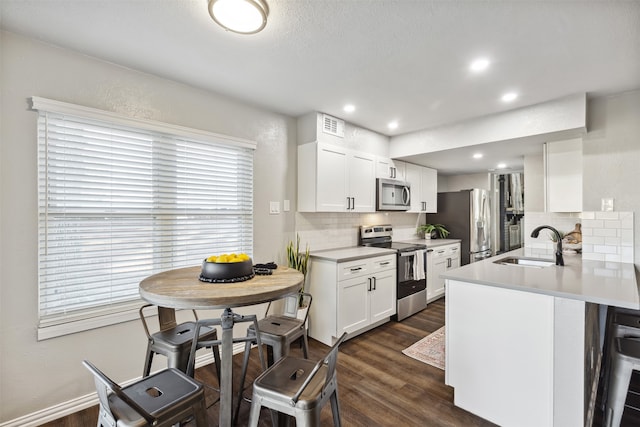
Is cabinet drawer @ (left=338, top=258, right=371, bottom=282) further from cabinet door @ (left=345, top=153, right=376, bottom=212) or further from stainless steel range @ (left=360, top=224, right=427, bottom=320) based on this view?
cabinet door @ (left=345, top=153, right=376, bottom=212)

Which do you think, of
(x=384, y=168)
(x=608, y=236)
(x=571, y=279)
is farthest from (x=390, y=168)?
(x=571, y=279)

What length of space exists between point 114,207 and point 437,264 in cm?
414

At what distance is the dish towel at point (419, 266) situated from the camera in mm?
3885

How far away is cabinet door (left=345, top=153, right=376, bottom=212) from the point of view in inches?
142

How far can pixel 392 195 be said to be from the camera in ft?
13.7

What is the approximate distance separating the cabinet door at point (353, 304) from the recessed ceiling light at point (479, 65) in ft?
7.15

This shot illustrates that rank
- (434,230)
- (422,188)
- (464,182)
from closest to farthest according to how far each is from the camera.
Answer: (422,188), (434,230), (464,182)

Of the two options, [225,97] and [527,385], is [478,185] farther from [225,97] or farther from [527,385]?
[225,97]

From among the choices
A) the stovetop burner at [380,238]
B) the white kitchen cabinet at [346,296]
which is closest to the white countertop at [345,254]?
the white kitchen cabinet at [346,296]

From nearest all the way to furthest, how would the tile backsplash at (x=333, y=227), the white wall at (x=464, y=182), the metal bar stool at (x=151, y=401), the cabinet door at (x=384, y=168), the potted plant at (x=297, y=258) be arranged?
the metal bar stool at (x=151, y=401) → the potted plant at (x=297, y=258) → the tile backsplash at (x=333, y=227) → the cabinet door at (x=384, y=168) → the white wall at (x=464, y=182)

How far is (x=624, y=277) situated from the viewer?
6.71 feet

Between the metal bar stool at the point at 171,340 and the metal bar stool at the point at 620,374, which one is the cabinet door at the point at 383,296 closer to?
the metal bar stool at the point at 171,340

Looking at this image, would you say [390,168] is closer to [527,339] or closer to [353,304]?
[353,304]

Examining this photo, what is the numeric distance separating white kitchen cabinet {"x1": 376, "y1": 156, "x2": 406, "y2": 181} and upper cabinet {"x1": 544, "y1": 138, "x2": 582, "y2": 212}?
173 cm
